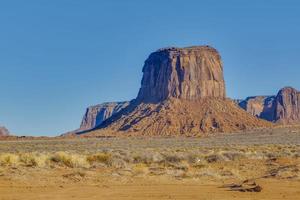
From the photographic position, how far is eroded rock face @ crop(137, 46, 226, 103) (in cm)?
14588

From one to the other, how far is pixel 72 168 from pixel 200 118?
99551 mm

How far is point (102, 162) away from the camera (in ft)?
105

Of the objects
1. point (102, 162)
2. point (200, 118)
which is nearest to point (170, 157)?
point (102, 162)

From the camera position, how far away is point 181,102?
140375mm

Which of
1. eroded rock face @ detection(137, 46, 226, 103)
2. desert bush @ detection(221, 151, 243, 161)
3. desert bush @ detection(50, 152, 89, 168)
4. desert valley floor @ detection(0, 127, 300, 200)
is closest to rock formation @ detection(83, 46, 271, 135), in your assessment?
eroded rock face @ detection(137, 46, 226, 103)

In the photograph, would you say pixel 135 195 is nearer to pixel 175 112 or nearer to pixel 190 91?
pixel 175 112

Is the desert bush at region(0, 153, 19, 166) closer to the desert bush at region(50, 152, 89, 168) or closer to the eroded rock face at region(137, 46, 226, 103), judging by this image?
the desert bush at region(50, 152, 89, 168)

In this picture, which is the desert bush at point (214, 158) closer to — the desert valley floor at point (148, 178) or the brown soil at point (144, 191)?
the desert valley floor at point (148, 178)

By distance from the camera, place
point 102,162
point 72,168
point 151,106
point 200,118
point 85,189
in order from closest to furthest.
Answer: point 85,189
point 72,168
point 102,162
point 200,118
point 151,106

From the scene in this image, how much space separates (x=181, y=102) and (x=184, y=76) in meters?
12.3

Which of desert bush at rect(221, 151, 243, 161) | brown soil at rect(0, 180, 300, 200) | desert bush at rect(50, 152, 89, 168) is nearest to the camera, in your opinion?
brown soil at rect(0, 180, 300, 200)

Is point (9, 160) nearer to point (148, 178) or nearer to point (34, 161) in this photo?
point (34, 161)

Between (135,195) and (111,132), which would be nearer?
(135,195)

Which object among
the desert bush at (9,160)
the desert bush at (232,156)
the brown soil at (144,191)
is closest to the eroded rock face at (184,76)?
the desert bush at (232,156)
